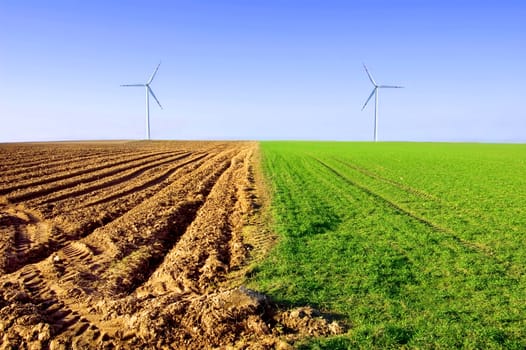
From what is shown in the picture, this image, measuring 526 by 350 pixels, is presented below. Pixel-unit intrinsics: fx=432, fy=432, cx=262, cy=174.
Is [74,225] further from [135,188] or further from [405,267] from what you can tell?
[405,267]

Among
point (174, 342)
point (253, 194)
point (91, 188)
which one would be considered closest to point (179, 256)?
point (174, 342)

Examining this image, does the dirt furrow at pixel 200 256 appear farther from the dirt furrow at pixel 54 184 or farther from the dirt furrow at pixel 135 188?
the dirt furrow at pixel 54 184

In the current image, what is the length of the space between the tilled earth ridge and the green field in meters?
0.85

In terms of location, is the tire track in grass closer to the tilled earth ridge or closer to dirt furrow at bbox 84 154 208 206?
the tilled earth ridge

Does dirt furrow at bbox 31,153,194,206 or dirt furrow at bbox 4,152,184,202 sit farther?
dirt furrow at bbox 4,152,184,202

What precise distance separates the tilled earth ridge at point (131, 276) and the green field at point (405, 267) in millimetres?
847

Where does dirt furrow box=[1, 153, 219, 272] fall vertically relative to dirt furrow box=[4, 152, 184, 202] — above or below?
below

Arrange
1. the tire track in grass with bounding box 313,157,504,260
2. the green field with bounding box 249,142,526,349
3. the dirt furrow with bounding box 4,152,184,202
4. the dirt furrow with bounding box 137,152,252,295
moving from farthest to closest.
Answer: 1. the dirt furrow with bounding box 4,152,184,202
2. the tire track in grass with bounding box 313,157,504,260
3. the dirt furrow with bounding box 137,152,252,295
4. the green field with bounding box 249,142,526,349

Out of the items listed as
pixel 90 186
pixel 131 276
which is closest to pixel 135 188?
pixel 90 186

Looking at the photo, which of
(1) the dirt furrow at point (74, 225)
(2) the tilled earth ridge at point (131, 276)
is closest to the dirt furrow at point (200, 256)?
(2) the tilled earth ridge at point (131, 276)

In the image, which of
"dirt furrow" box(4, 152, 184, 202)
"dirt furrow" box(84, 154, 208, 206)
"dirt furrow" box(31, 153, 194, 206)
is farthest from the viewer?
"dirt furrow" box(4, 152, 184, 202)

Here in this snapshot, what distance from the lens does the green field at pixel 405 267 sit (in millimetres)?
6504

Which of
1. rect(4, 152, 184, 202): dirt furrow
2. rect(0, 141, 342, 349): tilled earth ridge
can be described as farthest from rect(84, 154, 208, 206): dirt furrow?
rect(4, 152, 184, 202): dirt furrow

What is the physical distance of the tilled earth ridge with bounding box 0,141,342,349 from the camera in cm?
627
